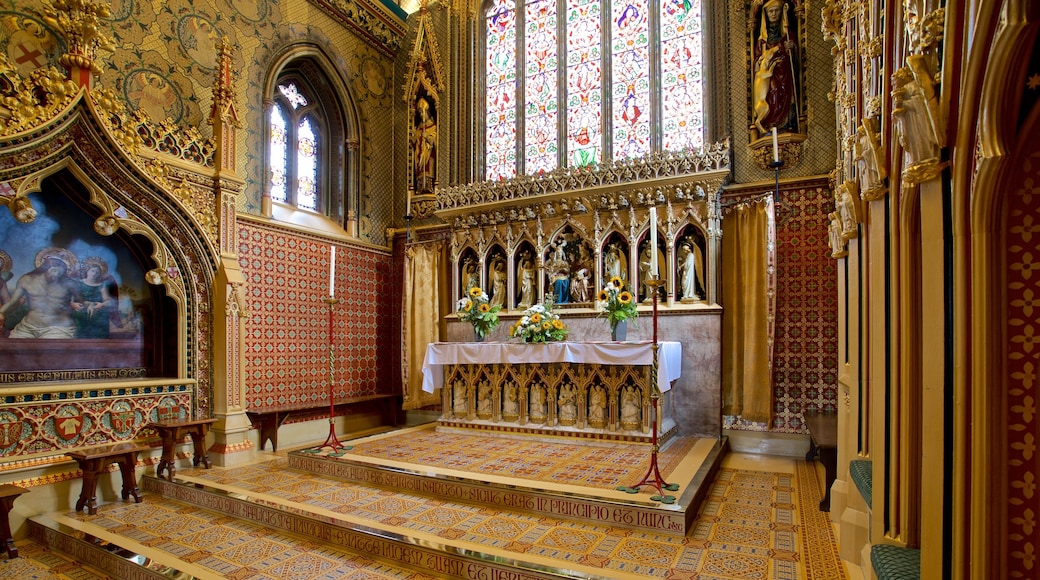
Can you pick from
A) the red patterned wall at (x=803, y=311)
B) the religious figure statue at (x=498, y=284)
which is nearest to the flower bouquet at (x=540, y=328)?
the religious figure statue at (x=498, y=284)

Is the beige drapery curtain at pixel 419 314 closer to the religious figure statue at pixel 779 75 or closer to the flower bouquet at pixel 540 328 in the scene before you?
the flower bouquet at pixel 540 328

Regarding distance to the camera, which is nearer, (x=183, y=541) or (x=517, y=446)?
(x=183, y=541)

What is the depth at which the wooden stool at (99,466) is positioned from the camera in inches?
213

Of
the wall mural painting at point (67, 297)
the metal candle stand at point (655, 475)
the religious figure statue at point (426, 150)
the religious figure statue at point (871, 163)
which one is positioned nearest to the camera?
the religious figure statue at point (871, 163)

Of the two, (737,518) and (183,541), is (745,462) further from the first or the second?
(183,541)

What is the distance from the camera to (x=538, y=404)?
24.9 feet

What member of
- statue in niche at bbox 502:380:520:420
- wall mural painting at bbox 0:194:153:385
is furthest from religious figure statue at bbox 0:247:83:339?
statue in niche at bbox 502:380:520:420

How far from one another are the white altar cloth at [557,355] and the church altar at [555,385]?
1 cm

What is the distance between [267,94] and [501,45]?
4376 millimetres

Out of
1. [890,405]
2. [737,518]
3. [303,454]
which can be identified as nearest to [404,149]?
[303,454]

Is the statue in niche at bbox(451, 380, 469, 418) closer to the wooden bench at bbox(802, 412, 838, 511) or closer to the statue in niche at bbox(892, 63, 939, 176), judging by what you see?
the wooden bench at bbox(802, 412, 838, 511)

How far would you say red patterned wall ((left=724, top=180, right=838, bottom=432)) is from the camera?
24.4 feet

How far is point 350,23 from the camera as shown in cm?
1016

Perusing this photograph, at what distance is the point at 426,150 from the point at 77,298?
607cm
